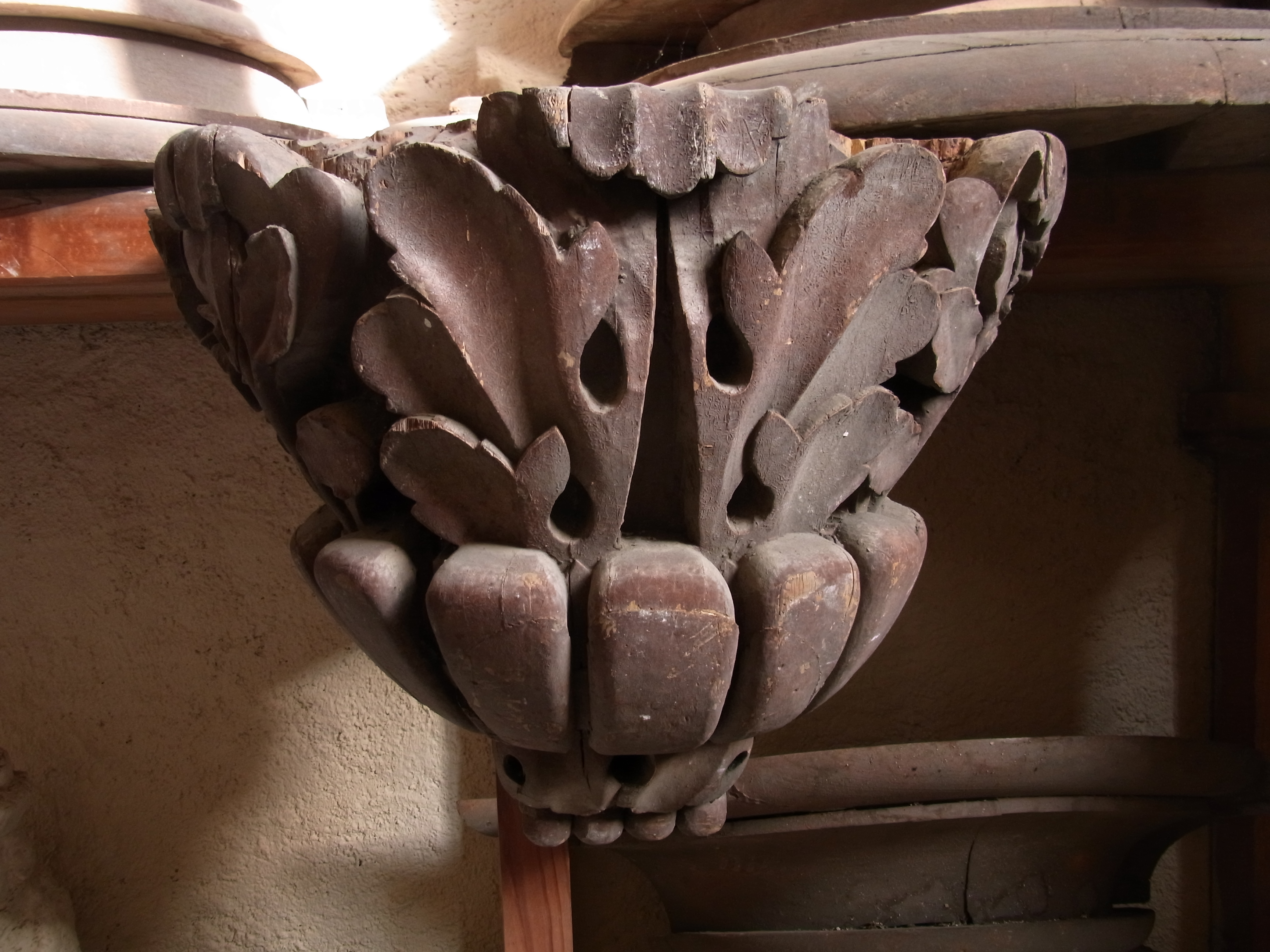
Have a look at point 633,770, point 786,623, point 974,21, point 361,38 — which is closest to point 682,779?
point 633,770

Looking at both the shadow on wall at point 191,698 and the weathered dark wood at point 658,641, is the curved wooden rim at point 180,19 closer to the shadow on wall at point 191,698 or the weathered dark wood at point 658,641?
the shadow on wall at point 191,698

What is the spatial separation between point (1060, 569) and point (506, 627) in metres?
0.81

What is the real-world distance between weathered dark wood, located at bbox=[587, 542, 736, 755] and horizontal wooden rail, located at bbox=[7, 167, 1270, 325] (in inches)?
19.3

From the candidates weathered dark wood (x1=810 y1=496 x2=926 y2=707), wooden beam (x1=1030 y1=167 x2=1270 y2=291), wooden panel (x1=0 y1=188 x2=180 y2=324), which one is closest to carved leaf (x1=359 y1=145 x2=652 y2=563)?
weathered dark wood (x1=810 y1=496 x2=926 y2=707)

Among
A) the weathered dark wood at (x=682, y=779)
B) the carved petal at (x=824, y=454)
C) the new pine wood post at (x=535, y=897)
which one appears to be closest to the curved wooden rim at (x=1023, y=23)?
the carved petal at (x=824, y=454)

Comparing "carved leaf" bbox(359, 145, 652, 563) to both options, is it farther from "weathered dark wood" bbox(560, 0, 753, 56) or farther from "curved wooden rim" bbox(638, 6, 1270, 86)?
"weathered dark wood" bbox(560, 0, 753, 56)

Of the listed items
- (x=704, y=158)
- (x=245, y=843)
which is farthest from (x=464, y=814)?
(x=704, y=158)

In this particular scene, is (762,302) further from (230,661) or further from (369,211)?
(230,661)

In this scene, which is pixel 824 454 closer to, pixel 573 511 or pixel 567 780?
pixel 573 511

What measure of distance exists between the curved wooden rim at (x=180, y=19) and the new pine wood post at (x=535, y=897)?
0.72 metres

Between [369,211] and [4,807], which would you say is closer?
[369,211]

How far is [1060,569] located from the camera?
1.03 m

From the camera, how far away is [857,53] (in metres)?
0.54

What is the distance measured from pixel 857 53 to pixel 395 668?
0.43 metres
